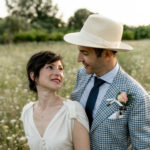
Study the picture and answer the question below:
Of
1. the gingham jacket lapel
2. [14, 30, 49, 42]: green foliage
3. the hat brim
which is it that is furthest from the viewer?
[14, 30, 49, 42]: green foliage

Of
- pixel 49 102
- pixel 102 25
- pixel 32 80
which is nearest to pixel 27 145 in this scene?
pixel 49 102

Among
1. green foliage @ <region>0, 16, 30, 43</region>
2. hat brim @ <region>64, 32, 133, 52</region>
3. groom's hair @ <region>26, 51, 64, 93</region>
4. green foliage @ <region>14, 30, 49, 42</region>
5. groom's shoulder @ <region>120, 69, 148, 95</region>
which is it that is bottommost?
green foliage @ <region>14, 30, 49, 42</region>

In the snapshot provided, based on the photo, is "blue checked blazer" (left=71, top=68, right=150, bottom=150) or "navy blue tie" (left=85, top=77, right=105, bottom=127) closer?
"blue checked blazer" (left=71, top=68, right=150, bottom=150)

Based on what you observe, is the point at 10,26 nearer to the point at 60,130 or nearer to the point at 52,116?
the point at 52,116

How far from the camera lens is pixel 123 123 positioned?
8.18 feet

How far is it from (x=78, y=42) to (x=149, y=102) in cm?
90

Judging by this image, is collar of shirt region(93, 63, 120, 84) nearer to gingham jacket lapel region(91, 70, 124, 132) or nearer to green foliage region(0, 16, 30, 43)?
gingham jacket lapel region(91, 70, 124, 132)

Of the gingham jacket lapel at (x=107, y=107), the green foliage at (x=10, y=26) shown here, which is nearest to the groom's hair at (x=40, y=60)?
the gingham jacket lapel at (x=107, y=107)

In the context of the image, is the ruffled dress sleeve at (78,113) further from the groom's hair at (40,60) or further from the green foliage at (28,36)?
the green foliage at (28,36)

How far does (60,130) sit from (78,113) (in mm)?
242

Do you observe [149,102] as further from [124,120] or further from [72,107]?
[72,107]

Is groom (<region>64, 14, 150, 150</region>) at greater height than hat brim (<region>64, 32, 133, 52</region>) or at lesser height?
lesser

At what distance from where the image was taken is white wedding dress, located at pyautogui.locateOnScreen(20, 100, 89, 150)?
2.61 meters

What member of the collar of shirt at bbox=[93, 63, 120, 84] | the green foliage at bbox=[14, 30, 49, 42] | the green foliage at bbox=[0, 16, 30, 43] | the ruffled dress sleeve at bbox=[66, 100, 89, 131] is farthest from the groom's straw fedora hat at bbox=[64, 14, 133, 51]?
the green foliage at bbox=[14, 30, 49, 42]
